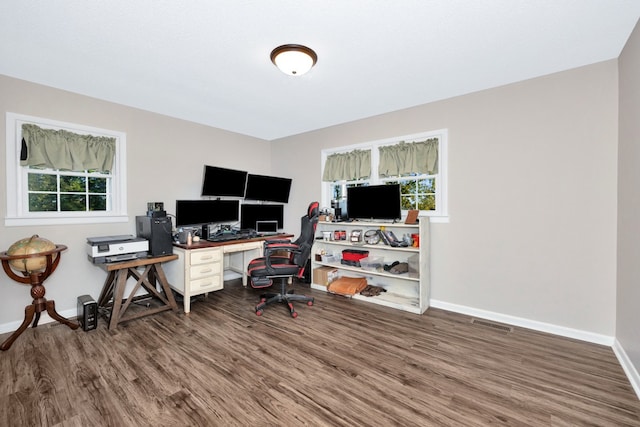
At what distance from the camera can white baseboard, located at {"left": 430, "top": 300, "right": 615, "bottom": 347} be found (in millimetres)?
2426

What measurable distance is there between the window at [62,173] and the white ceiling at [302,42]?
1.58 feet

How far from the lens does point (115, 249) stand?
113 inches

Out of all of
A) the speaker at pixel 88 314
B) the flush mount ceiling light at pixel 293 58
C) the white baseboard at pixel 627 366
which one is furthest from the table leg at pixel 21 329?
the white baseboard at pixel 627 366

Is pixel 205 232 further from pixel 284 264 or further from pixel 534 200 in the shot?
pixel 534 200

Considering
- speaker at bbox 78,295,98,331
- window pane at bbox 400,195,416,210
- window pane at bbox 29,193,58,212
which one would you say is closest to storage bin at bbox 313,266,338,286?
window pane at bbox 400,195,416,210

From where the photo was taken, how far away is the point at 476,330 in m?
2.70

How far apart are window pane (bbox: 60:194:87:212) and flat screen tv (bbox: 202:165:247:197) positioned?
51.9 inches

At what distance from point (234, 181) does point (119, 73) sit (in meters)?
1.91

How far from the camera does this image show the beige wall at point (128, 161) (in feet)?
8.83

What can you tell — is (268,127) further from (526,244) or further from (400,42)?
(526,244)

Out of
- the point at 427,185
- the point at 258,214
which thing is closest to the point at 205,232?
the point at 258,214

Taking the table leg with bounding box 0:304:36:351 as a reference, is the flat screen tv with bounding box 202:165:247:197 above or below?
above

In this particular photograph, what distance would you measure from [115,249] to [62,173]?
42.5 inches

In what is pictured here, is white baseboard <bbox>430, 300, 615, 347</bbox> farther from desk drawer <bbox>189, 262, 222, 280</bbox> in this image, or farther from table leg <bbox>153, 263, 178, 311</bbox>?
table leg <bbox>153, 263, 178, 311</bbox>
